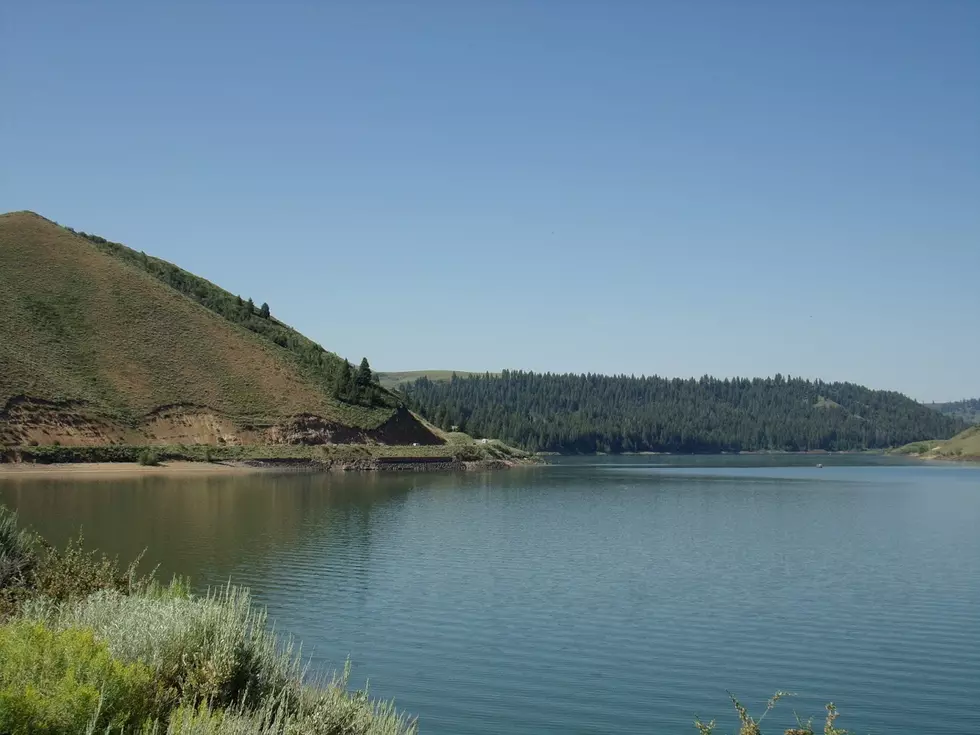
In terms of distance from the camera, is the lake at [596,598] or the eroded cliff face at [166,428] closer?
the lake at [596,598]

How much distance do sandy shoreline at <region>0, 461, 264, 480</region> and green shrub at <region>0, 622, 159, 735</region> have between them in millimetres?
77450

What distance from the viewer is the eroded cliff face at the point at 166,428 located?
8975 centimetres

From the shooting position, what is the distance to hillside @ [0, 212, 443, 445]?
3762 inches

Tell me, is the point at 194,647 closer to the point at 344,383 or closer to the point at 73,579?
the point at 73,579

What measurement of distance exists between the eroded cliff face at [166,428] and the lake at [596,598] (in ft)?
97.3

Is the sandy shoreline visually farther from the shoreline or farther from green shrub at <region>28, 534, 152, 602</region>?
green shrub at <region>28, 534, 152, 602</region>

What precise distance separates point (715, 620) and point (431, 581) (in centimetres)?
1006

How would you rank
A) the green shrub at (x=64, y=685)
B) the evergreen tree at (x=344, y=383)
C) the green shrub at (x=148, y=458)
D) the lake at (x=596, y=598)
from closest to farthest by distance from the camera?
1. the green shrub at (x=64, y=685)
2. the lake at (x=596, y=598)
3. the green shrub at (x=148, y=458)
4. the evergreen tree at (x=344, y=383)

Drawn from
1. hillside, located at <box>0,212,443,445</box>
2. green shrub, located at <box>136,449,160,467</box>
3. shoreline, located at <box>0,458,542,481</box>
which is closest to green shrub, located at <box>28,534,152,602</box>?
shoreline, located at <box>0,458,542,481</box>

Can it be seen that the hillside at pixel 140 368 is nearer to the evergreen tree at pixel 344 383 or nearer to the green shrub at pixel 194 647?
the evergreen tree at pixel 344 383

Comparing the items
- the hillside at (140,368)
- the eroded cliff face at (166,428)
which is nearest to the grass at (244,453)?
the eroded cliff face at (166,428)

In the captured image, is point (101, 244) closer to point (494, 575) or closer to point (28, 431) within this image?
point (28, 431)

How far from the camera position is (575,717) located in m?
17.6

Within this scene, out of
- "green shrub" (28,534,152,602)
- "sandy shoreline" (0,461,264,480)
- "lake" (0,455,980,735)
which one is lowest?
"lake" (0,455,980,735)
